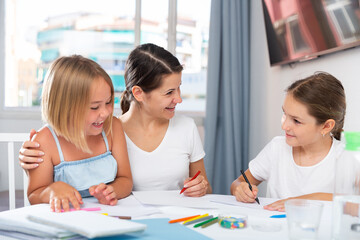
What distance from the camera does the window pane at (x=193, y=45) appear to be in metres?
3.68

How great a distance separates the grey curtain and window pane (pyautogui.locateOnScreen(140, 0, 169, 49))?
2.35 ft

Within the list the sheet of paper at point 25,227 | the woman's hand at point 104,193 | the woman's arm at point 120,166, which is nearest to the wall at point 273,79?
the woman's arm at point 120,166

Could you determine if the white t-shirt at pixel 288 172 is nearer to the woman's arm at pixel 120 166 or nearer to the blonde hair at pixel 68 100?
the woman's arm at pixel 120 166

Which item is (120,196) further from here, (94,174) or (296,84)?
(296,84)

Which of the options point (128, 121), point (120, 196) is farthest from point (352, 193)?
point (128, 121)

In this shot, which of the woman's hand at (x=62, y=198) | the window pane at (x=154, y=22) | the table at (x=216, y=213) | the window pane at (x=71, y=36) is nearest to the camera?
the table at (x=216, y=213)

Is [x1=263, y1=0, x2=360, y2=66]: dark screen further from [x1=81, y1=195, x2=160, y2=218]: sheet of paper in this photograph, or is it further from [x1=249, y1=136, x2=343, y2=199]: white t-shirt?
[x1=81, y1=195, x2=160, y2=218]: sheet of paper

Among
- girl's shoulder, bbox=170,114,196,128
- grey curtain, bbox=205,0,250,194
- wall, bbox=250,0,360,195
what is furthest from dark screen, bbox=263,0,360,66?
girl's shoulder, bbox=170,114,196,128

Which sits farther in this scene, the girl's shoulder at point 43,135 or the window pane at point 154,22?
the window pane at point 154,22

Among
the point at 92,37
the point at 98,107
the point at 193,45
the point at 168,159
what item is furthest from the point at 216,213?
the point at 92,37

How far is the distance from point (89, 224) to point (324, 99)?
0.95 metres

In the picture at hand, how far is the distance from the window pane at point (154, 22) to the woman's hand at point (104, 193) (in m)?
2.71

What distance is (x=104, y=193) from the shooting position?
105 cm

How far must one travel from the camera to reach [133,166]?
1.52 meters
